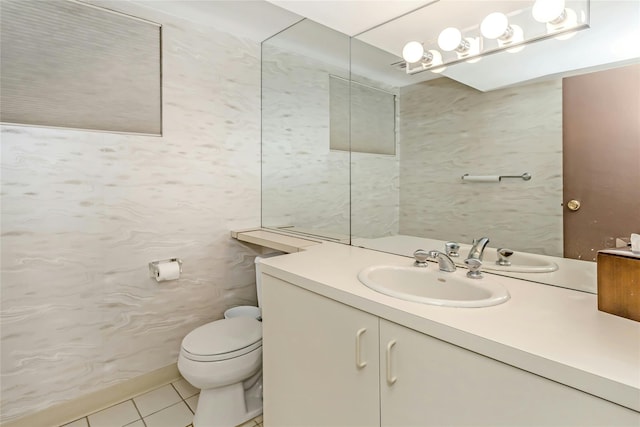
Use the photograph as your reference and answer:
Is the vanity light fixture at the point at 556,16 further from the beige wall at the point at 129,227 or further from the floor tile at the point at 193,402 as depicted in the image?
the floor tile at the point at 193,402

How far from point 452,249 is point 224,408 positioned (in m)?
1.37

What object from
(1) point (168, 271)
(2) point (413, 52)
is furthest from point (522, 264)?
(1) point (168, 271)

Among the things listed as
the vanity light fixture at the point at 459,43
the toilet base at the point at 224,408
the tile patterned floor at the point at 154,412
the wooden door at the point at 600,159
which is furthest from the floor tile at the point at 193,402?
the vanity light fixture at the point at 459,43

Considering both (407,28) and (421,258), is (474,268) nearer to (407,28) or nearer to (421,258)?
(421,258)

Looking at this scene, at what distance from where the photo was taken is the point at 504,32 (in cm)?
125

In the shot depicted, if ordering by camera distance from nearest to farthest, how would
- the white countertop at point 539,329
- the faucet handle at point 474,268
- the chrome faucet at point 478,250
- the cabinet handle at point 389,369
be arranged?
the white countertop at point 539,329 → the cabinet handle at point 389,369 → the faucet handle at point 474,268 → the chrome faucet at point 478,250

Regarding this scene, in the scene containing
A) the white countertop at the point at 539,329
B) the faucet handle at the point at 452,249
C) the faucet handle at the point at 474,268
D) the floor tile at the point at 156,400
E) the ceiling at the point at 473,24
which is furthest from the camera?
the floor tile at the point at 156,400

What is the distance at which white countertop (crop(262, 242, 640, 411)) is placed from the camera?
2.05 feet

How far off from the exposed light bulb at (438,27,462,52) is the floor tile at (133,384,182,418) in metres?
→ 2.30

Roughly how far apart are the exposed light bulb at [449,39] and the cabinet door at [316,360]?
122cm

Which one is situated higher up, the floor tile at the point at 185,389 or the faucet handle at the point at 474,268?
the faucet handle at the point at 474,268

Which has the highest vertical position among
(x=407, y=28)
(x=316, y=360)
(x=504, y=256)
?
(x=407, y=28)

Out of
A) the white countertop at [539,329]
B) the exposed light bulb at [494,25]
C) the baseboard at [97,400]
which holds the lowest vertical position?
the baseboard at [97,400]

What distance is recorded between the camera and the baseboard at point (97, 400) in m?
1.55
